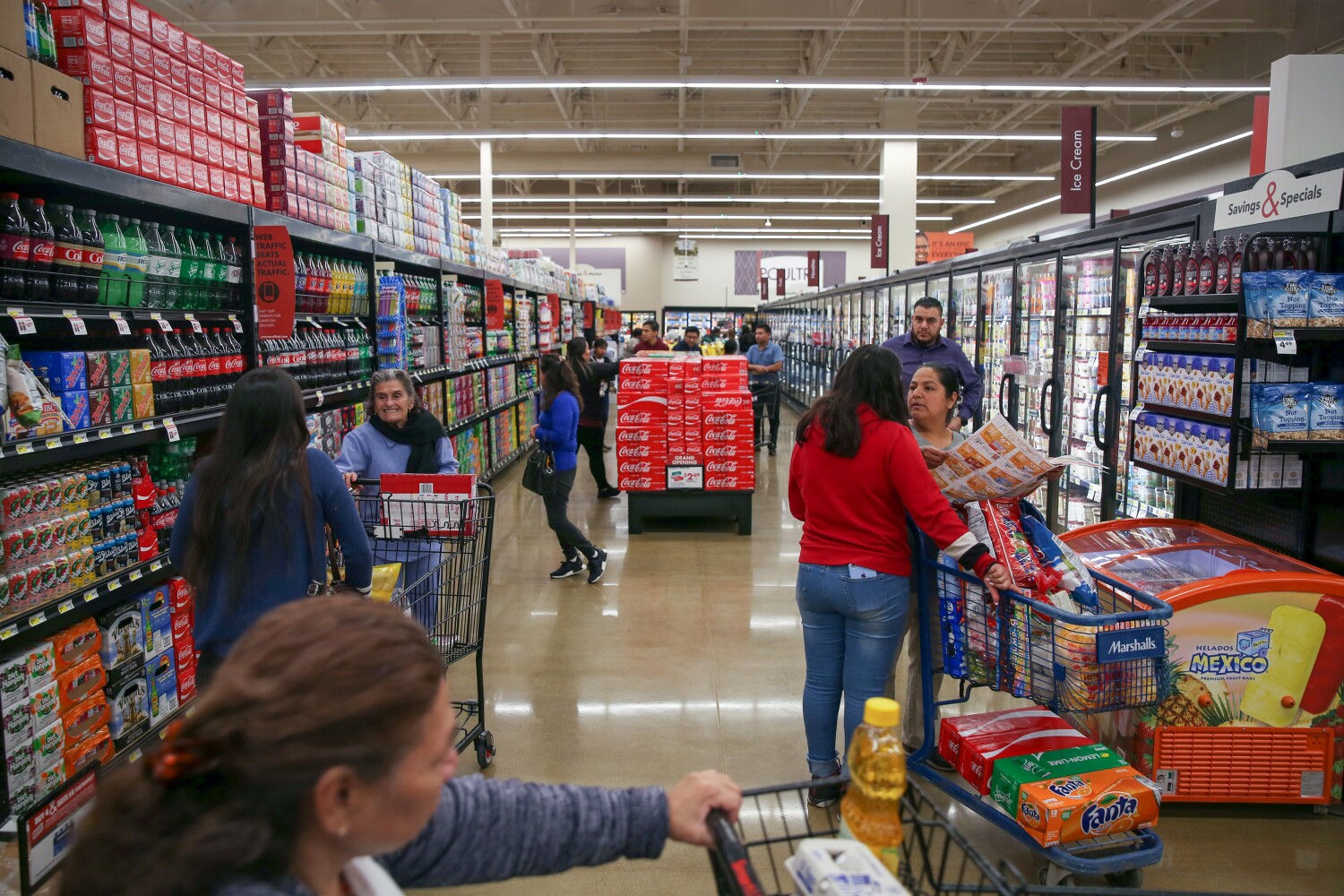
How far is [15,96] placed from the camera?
111 inches

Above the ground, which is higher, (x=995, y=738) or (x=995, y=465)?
(x=995, y=465)

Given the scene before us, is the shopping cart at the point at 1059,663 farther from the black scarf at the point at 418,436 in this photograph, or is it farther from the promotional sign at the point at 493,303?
the promotional sign at the point at 493,303

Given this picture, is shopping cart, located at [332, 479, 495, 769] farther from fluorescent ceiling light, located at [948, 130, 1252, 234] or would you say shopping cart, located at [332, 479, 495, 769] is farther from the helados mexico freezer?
fluorescent ceiling light, located at [948, 130, 1252, 234]

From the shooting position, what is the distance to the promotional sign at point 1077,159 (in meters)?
6.00

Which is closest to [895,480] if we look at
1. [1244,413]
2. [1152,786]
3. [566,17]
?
[1152,786]

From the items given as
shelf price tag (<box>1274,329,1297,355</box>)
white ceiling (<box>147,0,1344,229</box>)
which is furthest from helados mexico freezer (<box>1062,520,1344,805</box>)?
white ceiling (<box>147,0,1344,229</box>)

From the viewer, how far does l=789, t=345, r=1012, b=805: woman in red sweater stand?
3082 millimetres

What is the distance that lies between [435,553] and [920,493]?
5.88ft

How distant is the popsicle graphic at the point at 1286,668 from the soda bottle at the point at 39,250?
13.9 ft

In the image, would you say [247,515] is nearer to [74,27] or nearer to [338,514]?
[338,514]

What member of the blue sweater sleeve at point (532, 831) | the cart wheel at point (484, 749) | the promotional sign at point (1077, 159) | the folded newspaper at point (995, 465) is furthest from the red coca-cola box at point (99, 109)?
the promotional sign at point (1077, 159)

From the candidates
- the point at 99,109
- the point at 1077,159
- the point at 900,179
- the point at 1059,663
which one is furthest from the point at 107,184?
the point at 900,179

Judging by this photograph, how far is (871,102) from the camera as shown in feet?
57.9

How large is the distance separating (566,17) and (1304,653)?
10.4 metres
